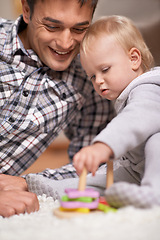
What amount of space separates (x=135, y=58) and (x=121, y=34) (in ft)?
0.28

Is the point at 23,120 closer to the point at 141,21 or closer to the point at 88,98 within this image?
the point at 88,98

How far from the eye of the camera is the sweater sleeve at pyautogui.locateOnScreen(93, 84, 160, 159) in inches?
27.5

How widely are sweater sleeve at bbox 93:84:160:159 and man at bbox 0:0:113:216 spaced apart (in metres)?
0.46

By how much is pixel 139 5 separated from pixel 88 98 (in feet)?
1.56

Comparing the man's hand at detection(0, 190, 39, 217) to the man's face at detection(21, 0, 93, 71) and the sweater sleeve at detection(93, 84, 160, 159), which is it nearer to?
the sweater sleeve at detection(93, 84, 160, 159)

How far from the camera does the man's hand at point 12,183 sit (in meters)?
1.08

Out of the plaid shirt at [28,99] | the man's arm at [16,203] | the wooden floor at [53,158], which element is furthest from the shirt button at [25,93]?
the wooden floor at [53,158]

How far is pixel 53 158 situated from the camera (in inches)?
98.9

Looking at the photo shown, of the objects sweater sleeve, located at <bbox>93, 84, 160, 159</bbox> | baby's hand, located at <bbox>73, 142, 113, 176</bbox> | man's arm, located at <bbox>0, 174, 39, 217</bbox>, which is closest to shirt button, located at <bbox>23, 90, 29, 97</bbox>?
man's arm, located at <bbox>0, 174, 39, 217</bbox>

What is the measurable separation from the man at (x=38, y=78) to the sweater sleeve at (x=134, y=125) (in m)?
0.46

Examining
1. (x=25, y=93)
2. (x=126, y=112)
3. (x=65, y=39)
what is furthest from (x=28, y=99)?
(x=126, y=112)

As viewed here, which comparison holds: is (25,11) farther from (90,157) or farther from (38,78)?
(90,157)

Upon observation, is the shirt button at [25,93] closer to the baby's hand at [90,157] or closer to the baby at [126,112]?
the baby at [126,112]

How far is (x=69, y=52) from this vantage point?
1.28 m
